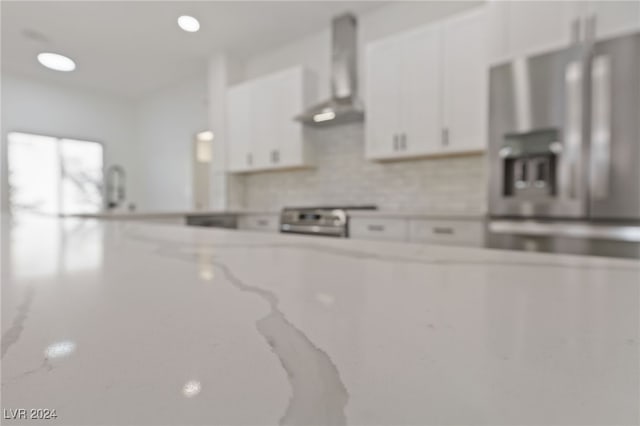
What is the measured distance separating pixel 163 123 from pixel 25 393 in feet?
19.2

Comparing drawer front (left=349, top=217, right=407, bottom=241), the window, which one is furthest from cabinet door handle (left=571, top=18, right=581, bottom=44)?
the window

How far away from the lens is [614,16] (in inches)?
63.8

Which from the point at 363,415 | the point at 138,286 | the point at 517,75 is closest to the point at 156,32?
the point at 517,75

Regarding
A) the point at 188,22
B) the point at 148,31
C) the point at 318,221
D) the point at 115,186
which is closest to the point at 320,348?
the point at 188,22

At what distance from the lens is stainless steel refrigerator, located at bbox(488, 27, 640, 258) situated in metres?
1.56

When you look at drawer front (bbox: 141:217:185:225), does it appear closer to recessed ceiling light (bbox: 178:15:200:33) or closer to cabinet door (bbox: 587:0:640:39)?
recessed ceiling light (bbox: 178:15:200:33)

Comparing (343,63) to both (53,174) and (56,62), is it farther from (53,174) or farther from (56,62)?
(53,174)

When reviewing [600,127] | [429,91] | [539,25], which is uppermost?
[539,25]

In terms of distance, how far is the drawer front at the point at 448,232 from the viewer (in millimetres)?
2012

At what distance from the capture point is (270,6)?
9.80 ft

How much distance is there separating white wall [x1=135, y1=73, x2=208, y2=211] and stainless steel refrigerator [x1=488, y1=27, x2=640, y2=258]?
12.5 feet

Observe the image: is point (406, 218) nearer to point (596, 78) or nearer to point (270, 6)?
point (596, 78)

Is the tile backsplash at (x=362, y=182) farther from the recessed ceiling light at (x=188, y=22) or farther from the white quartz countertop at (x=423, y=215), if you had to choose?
the recessed ceiling light at (x=188, y=22)

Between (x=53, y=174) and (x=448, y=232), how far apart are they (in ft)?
18.3
